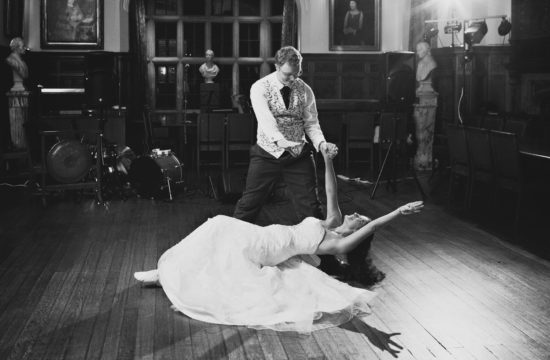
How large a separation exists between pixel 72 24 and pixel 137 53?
1.11 m

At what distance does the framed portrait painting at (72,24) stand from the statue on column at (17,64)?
3.70ft

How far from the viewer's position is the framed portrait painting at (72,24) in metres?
11.6

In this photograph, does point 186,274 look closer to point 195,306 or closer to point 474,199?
point 195,306

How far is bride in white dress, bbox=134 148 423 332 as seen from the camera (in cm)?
397

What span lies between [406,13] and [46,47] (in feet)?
18.9

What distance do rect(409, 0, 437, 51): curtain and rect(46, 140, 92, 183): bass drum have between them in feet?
20.0

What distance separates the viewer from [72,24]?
11680 millimetres

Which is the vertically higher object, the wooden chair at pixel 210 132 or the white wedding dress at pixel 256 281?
the wooden chair at pixel 210 132

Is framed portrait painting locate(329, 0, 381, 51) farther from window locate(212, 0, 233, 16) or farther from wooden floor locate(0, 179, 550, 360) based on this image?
wooden floor locate(0, 179, 550, 360)

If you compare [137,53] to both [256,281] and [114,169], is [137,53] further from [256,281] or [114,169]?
[256,281]

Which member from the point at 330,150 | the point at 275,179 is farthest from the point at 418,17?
the point at 330,150

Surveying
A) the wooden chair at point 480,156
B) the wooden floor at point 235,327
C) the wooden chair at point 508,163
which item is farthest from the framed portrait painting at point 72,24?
the wooden chair at point 508,163

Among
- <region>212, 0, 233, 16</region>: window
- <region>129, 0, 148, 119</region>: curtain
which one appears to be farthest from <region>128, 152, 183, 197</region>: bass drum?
<region>212, 0, 233, 16</region>: window

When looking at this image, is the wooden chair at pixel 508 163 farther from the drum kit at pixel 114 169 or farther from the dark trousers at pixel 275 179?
the drum kit at pixel 114 169
